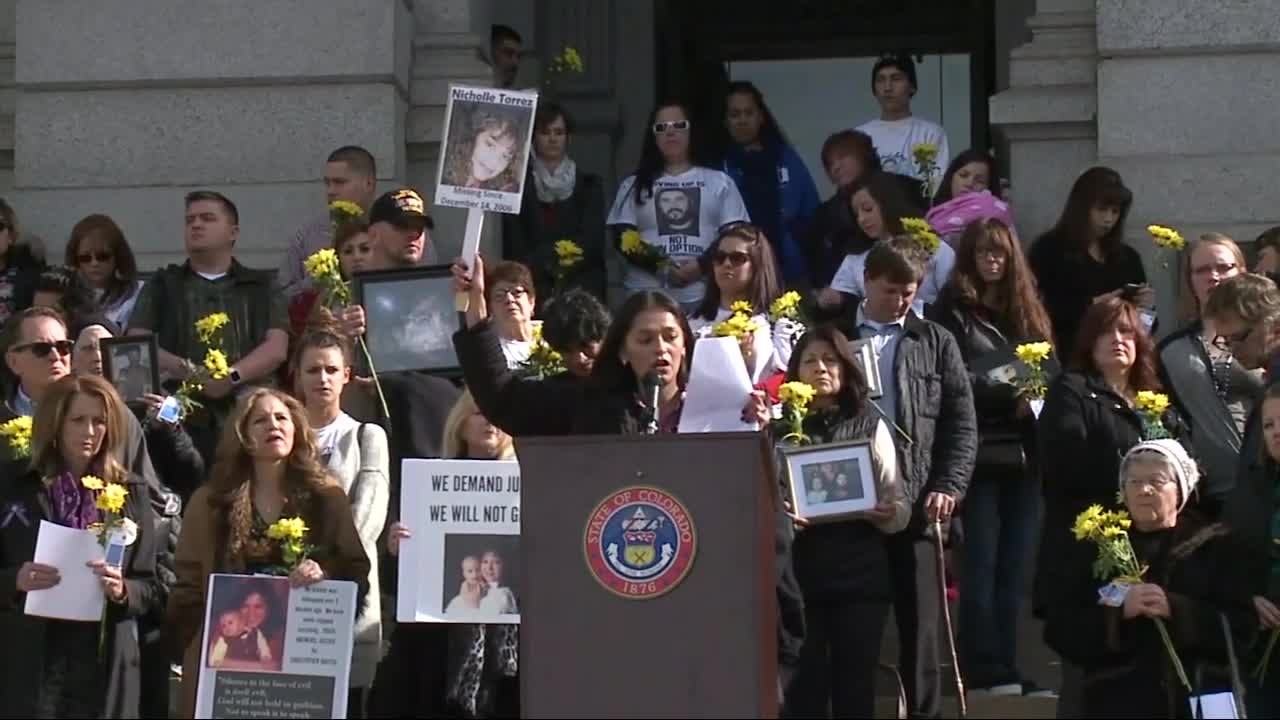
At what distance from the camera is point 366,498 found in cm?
1005

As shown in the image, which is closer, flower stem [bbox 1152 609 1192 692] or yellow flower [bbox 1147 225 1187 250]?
flower stem [bbox 1152 609 1192 692]

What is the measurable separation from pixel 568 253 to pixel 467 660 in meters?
3.18

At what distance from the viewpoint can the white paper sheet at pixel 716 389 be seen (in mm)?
8820

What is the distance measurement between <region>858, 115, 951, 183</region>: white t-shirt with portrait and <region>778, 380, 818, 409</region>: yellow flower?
3668 millimetres

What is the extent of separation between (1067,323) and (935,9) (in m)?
7.97

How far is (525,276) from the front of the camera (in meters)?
11.0

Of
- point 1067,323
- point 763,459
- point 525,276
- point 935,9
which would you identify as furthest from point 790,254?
point 935,9

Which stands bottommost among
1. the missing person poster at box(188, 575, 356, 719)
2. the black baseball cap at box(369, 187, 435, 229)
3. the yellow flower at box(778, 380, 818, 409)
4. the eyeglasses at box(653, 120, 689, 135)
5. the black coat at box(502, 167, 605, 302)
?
the missing person poster at box(188, 575, 356, 719)

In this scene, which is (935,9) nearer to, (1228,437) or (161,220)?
(161,220)

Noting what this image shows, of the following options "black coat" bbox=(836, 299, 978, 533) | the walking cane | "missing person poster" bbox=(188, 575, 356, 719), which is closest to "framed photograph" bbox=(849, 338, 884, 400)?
"black coat" bbox=(836, 299, 978, 533)

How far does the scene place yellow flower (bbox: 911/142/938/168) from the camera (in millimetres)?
13031

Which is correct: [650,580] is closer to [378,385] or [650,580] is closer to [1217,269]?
[378,385]

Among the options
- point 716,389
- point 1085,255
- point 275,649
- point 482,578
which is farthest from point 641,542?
point 1085,255

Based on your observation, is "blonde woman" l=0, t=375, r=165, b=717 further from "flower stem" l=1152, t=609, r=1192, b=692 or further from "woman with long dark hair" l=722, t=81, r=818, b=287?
"woman with long dark hair" l=722, t=81, r=818, b=287
